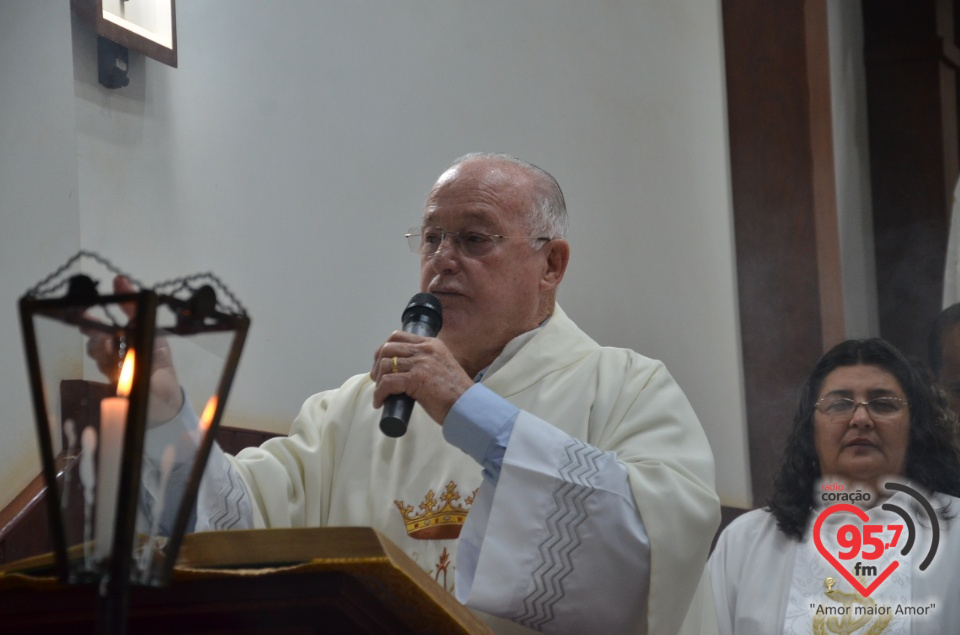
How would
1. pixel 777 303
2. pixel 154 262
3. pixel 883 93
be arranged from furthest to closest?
pixel 883 93 < pixel 777 303 < pixel 154 262

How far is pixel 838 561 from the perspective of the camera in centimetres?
319

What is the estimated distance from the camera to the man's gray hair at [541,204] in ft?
9.30

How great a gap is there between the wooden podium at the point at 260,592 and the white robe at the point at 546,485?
103cm

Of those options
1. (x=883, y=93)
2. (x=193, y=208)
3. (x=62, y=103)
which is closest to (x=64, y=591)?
(x=62, y=103)

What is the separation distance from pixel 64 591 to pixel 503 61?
386 centimetres

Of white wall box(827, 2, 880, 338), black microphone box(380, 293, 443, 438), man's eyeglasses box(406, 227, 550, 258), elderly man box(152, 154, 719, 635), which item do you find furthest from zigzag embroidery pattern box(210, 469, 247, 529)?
white wall box(827, 2, 880, 338)

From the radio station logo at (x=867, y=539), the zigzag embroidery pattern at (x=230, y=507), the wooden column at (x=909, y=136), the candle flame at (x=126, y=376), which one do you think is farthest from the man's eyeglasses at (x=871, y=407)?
the wooden column at (x=909, y=136)

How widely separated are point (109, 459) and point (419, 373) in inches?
48.9

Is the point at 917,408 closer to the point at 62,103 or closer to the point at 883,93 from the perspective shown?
the point at 62,103

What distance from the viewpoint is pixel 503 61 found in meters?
4.73

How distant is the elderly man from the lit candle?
119 centimetres

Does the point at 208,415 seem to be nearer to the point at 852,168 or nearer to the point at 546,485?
the point at 546,485

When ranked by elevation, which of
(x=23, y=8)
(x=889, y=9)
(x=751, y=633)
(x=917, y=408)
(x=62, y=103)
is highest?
(x=889, y=9)

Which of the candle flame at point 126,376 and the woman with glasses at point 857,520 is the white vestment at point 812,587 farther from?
the candle flame at point 126,376
